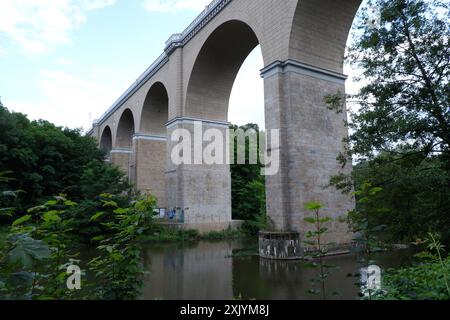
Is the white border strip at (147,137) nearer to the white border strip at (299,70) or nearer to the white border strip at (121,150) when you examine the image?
the white border strip at (121,150)

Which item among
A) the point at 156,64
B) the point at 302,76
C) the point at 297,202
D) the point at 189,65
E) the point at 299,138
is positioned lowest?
the point at 297,202

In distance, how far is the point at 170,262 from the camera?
9945 millimetres

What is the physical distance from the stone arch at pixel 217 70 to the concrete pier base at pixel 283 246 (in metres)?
9.34

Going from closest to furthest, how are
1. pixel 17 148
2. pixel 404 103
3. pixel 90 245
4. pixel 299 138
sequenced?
pixel 404 103, pixel 299 138, pixel 90 245, pixel 17 148

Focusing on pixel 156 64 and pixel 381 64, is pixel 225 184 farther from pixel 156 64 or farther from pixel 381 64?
pixel 381 64

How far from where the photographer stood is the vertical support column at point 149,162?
24750 millimetres

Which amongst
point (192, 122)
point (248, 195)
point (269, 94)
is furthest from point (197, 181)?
point (269, 94)

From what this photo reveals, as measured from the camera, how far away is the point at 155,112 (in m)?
24.7

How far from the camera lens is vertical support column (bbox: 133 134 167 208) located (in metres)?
24.8

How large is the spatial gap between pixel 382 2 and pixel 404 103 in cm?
168

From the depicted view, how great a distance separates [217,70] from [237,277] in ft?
41.0

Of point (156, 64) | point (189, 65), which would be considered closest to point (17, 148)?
point (156, 64)

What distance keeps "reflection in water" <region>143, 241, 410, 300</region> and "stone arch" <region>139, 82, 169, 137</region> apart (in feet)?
47.3
